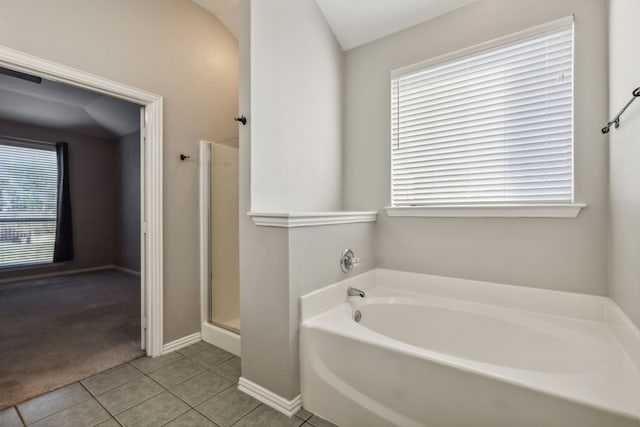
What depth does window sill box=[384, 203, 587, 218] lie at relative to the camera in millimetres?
1638

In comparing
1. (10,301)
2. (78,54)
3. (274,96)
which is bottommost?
(10,301)

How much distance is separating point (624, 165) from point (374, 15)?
183 centimetres

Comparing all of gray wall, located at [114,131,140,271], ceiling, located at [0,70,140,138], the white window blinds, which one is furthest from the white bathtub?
gray wall, located at [114,131,140,271]

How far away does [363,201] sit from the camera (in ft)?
8.01

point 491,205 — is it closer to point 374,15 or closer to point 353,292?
point 353,292

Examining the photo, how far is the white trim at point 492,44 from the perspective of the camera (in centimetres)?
167

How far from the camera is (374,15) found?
2201 mm

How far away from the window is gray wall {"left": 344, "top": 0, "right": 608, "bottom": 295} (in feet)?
17.6

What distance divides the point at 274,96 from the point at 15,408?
7.55ft

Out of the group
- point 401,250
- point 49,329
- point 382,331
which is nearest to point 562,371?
point 382,331

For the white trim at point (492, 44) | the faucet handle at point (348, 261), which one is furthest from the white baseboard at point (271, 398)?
the white trim at point (492, 44)

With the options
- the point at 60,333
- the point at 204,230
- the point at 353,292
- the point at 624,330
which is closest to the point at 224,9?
the point at 204,230

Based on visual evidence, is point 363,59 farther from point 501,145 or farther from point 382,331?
point 382,331

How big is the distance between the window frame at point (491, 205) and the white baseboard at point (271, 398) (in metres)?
1.42
